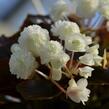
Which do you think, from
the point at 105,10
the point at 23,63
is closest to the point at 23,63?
the point at 23,63

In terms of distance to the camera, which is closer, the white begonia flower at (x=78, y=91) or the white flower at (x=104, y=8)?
the white begonia flower at (x=78, y=91)

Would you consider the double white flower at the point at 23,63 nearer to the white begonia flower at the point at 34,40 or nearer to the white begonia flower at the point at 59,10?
the white begonia flower at the point at 34,40

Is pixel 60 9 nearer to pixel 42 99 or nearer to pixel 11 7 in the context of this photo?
pixel 42 99

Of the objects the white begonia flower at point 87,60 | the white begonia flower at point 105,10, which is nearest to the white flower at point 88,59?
the white begonia flower at point 87,60

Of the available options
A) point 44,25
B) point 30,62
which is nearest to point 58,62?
point 30,62

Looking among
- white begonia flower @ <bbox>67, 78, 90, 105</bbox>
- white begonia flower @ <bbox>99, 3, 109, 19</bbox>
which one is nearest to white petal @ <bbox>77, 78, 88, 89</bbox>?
white begonia flower @ <bbox>67, 78, 90, 105</bbox>

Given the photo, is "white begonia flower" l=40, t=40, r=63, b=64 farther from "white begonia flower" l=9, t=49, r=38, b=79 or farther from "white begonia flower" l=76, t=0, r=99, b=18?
"white begonia flower" l=76, t=0, r=99, b=18
